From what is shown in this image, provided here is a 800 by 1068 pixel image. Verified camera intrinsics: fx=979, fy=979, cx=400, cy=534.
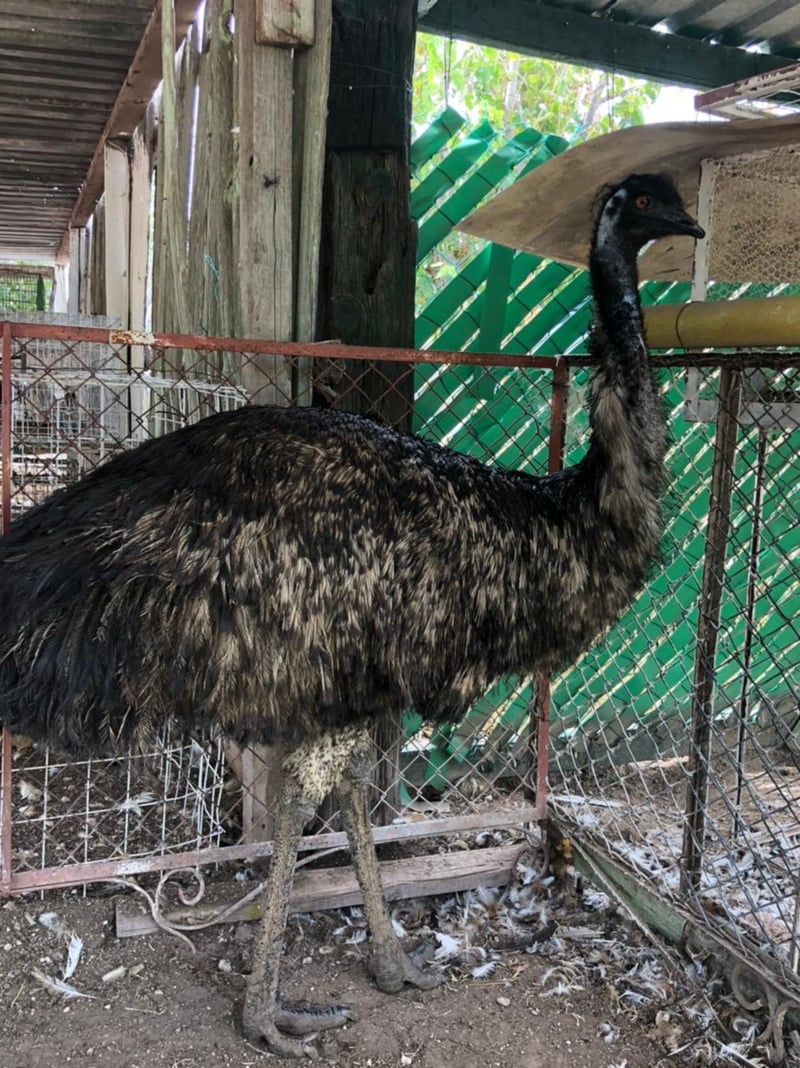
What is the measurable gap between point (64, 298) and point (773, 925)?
10.3 meters

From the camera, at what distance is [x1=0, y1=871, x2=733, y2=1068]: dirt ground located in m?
2.38

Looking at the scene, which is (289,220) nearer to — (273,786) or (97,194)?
Result: (273,786)

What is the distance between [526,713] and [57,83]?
389 centimetres

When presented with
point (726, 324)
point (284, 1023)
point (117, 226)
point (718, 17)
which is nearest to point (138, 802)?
point (284, 1023)

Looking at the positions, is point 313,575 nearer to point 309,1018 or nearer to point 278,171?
point 309,1018

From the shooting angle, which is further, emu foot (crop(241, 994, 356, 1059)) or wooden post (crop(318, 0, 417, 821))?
wooden post (crop(318, 0, 417, 821))

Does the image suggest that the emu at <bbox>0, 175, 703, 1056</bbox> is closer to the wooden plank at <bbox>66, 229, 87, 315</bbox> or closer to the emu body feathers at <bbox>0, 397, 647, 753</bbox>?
the emu body feathers at <bbox>0, 397, 647, 753</bbox>

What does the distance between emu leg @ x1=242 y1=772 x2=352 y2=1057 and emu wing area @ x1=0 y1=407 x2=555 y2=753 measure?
0.29 meters

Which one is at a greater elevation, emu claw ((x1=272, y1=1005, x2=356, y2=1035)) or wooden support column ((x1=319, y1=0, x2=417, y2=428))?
wooden support column ((x1=319, y1=0, x2=417, y2=428))

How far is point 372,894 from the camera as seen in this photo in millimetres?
2668

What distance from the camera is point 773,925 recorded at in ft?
9.38

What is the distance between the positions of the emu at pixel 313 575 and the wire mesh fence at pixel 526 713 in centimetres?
26

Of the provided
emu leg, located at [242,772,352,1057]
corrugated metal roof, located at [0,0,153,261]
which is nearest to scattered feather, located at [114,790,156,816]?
emu leg, located at [242,772,352,1057]

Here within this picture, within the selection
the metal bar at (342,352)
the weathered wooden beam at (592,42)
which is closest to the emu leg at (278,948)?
the metal bar at (342,352)
